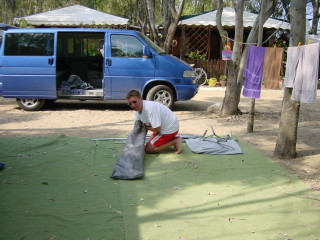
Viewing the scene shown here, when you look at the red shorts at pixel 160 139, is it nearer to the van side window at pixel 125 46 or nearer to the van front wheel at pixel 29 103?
the van side window at pixel 125 46

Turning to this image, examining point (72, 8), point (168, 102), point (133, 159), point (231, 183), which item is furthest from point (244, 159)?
point (72, 8)

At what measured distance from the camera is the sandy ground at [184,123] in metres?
5.86

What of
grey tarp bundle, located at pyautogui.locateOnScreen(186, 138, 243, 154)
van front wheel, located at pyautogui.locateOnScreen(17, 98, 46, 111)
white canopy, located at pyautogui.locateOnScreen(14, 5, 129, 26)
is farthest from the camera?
white canopy, located at pyautogui.locateOnScreen(14, 5, 129, 26)

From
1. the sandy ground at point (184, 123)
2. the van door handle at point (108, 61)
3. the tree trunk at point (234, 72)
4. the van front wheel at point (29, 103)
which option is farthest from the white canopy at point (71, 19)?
the tree trunk at point (234, 72)

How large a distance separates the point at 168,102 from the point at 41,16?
36.5 feet

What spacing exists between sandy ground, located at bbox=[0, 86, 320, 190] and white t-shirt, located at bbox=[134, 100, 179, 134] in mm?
1494

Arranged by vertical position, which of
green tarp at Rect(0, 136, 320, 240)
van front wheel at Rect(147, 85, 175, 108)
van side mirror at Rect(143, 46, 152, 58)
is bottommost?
green tarp at Rect(0, 136, 320, 240)

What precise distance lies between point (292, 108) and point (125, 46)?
4564 mm

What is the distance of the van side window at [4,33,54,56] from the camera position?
8.71m

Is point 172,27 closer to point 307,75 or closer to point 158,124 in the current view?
point 158,124

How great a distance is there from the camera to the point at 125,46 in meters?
8.77

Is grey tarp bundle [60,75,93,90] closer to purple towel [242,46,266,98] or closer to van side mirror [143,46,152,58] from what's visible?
van side mirror [143,46,152,58]

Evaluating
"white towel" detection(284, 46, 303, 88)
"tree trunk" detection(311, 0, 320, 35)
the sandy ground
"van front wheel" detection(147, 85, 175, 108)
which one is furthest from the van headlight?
"tree trunk" detection(311, 0, 320, 35)

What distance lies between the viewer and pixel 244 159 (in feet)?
17.7
